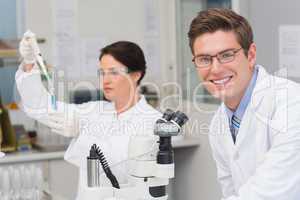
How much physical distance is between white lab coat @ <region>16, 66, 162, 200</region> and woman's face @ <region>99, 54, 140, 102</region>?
7 centimetres

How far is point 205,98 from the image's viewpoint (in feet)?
10.6

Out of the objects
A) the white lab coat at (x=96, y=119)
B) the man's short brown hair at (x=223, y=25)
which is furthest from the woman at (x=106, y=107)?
the man's short brown hair at (x=223, y=25)

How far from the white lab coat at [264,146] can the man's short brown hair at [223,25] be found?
0.51ft

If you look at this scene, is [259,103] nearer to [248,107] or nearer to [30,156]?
[248,107]

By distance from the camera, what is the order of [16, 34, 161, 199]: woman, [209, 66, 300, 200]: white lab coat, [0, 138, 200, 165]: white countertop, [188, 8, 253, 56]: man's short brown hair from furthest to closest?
[0, 138, 200, 165]: white countertop, [16, 34, 161, 199]: woman, [188, 8, 253, 56]: man's short brown hair, [209, 66, 300, 200]: white lab coat

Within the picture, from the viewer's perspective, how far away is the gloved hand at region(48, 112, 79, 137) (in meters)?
2.50

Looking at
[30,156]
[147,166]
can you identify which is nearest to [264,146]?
[147,166]

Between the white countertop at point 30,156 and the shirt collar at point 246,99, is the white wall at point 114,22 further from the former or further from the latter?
the shirt collar at point 246,99

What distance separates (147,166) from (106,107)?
1.00 m

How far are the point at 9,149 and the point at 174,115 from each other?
63.7 inches

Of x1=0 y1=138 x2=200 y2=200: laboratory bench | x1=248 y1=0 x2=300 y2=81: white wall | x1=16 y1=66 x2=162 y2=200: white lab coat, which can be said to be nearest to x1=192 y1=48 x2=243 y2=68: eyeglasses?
x1=16 y1=66 x2=162 y2=200: white lab coat

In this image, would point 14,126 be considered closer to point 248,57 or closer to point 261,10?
point 261,10

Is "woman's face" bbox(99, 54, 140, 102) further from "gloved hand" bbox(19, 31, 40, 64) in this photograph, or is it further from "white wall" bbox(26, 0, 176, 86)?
"white wall" bbox(26, 0, 176, 86)

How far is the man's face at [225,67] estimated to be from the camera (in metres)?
1.57
